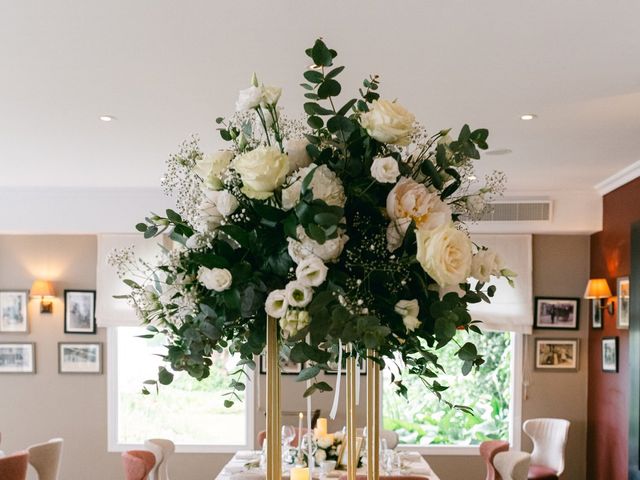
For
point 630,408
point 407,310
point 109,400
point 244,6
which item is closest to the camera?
point 407,310

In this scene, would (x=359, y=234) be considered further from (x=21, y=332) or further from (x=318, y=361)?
(x=21, y=332)

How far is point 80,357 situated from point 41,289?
77 cm

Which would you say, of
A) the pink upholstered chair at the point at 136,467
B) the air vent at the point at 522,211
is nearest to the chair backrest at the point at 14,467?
the pink upholstered chair at the point at 136,467

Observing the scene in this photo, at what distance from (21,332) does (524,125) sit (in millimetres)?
5306

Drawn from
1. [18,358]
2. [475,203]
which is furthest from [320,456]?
[475,203]

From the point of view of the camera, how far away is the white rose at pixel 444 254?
3.67 ft

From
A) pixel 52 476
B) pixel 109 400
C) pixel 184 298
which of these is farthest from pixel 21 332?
pixel 184 298

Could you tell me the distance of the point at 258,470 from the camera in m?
5.01

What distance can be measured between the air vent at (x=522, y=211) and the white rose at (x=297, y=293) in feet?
18.7

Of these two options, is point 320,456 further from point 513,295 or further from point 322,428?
point 513,295

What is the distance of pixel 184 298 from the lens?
1258 mm

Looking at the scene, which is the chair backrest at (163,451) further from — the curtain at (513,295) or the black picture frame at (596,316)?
the black picture frame at (596,316)

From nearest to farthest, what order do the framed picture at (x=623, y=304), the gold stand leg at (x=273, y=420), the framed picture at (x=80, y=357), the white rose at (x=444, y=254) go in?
1. the white rose at (x=444, y=254)
2. the gold stand leg at (x=273, y=420)
3. the framed picture at (x=623, y=304)
4. the framed picture at (x=80, y=357)

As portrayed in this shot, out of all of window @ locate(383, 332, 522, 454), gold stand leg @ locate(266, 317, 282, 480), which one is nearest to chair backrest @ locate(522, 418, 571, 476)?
window @ locate(383, 332, 522, 454)
